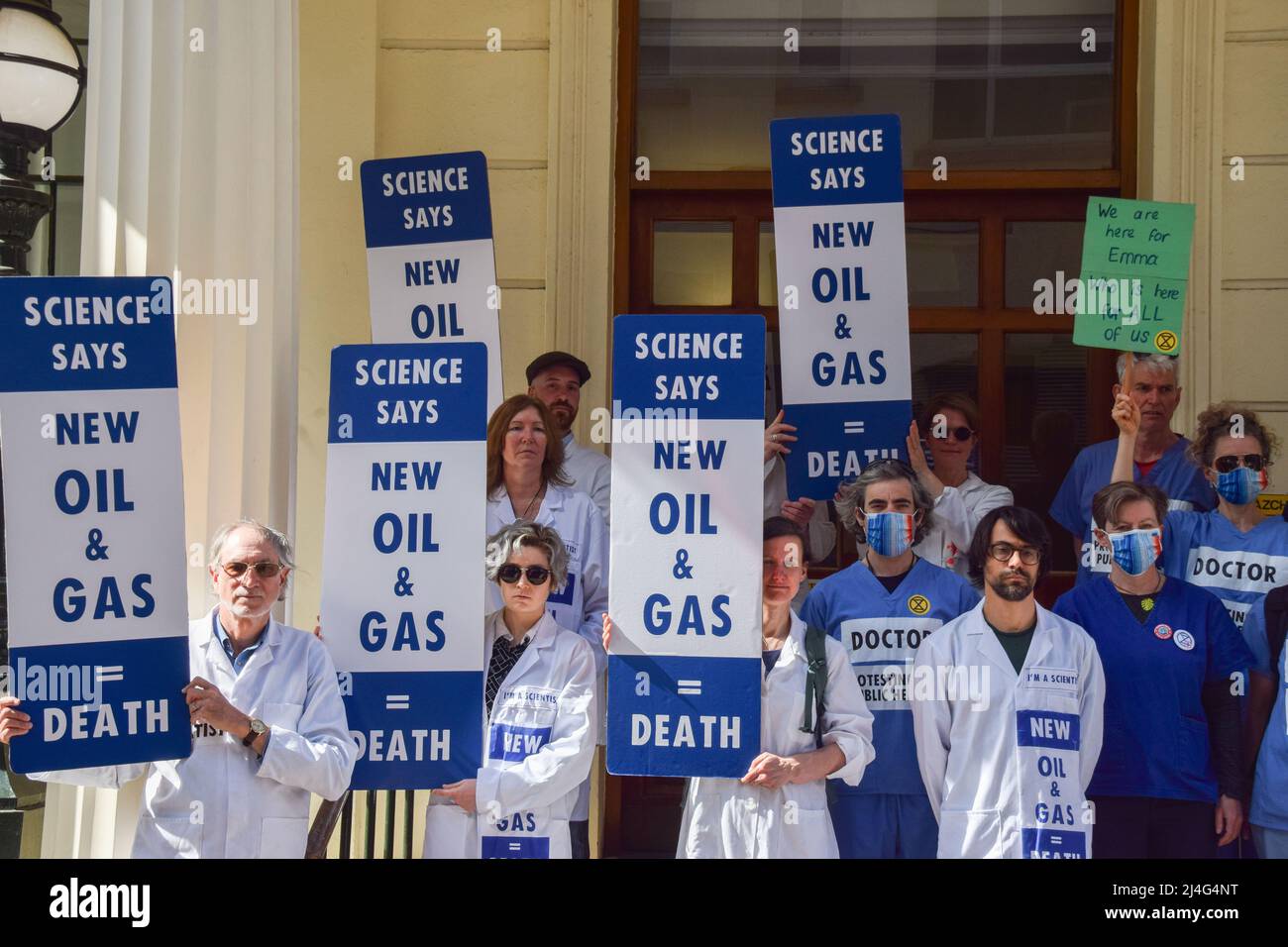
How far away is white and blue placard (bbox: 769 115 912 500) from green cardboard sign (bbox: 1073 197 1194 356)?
64cm

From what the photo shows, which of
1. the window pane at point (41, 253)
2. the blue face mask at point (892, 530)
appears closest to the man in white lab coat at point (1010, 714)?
the blue face mask at point (892, 530)

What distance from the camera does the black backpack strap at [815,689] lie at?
4570 millimetres

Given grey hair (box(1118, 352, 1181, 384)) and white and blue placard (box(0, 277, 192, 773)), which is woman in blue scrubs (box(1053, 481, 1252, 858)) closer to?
grey hair (box(1118, 352, 1181, 384))

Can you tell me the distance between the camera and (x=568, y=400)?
231 inches

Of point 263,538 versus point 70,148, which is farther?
point 70,148

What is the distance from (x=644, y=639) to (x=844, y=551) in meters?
2.41

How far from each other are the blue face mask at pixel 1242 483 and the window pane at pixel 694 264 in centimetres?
245

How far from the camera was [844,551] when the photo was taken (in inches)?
266

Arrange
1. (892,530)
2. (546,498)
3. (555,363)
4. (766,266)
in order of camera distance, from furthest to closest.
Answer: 1. (766,266)
2. (555,363)
3. (546,498)
4. (892,530)

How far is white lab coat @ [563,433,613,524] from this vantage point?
586 cm

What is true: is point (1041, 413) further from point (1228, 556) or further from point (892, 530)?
point (892, 530)

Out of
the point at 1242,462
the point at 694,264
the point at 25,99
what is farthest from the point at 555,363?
the point at 1242,462

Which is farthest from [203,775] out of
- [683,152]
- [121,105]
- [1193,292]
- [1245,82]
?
[1245,82]

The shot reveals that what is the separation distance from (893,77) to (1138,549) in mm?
2816
